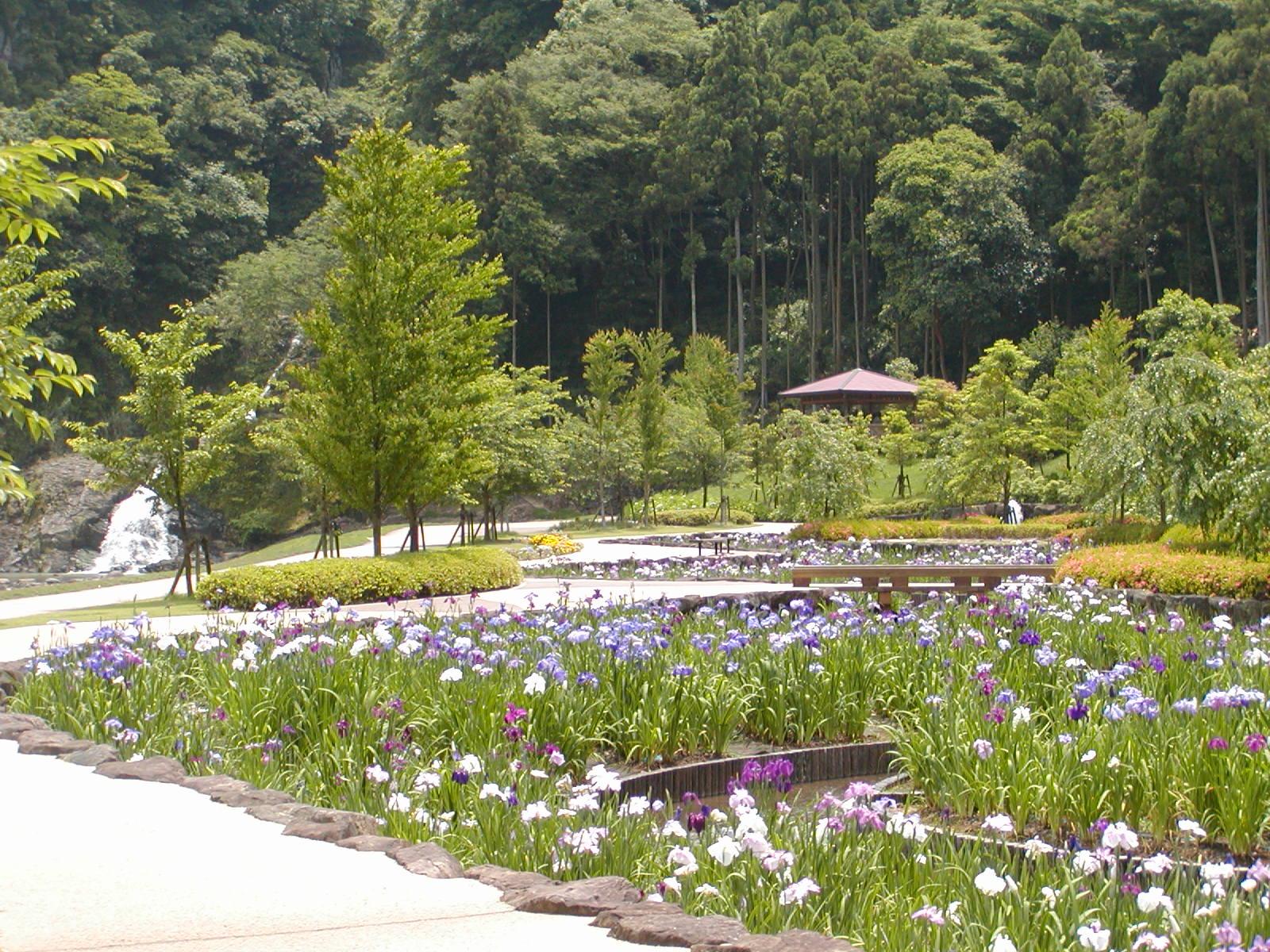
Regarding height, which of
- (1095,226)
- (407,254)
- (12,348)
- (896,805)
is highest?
(1095,226)

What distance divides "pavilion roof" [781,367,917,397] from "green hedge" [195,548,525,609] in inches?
960

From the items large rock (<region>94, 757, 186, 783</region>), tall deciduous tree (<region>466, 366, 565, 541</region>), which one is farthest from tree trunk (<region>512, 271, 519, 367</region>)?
large rock (<region>94, 757, 186, 783</region>)

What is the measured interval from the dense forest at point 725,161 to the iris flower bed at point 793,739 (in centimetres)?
3676

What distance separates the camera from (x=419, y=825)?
485 cm

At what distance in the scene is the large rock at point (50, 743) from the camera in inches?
254

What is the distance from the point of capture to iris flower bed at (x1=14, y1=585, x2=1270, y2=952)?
3.69m

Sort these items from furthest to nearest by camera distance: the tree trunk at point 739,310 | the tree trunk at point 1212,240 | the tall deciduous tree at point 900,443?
the tree trunk at point 739,310
the tree trunk at point 1212,240
the tall deciduous tree at point 900,443

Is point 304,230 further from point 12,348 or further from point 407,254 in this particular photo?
point 12,348

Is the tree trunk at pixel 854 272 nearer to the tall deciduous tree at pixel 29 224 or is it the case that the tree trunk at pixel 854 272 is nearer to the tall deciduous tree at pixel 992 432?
the tall deciduous tree at pixel 992 432

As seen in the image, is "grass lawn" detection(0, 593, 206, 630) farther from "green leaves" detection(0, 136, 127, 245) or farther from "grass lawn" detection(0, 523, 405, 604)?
"green leaves" detection(0, 136, 127, 245)

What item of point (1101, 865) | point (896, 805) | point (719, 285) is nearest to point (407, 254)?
point (896, 805)

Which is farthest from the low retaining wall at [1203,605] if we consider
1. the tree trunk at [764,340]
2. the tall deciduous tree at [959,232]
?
the tree trunk at [764,340]

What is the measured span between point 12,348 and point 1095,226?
1754 inches

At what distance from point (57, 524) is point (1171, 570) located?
1437 inches
